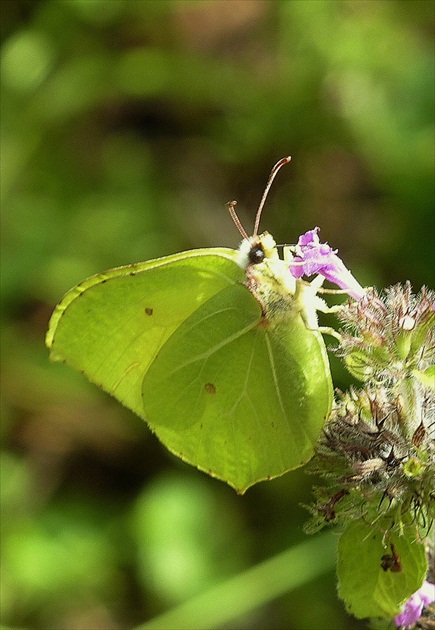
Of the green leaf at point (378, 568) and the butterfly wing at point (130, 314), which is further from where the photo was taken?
the butterfly wing at point (130, 314)

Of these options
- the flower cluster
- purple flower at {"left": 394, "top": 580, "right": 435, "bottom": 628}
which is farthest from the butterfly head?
purple flower at {"left": 394, "top": 580, "right": 435, "bottom": 628}

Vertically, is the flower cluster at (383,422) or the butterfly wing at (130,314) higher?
the butterfly wing at (130,314)

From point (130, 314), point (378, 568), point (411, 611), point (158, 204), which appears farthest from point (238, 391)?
point (158, 204)

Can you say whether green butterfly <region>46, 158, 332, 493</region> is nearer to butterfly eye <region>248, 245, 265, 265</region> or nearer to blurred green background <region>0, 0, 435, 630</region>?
butterfly eye <region>248, 245, 265, 265</region>

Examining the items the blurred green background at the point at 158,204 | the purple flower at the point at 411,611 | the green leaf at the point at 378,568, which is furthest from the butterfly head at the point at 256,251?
the blurred green background at the point at 158,204

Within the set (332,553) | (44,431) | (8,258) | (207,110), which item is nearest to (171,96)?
(207,110)

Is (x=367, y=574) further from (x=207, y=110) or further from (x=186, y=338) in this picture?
(x=207, y=110)

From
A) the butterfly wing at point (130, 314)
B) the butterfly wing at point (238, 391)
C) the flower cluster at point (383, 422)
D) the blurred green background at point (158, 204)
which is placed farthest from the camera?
the blurred green background at point (158, 204)

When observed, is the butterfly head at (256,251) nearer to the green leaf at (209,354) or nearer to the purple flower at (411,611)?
the green leaf at (209,354)
